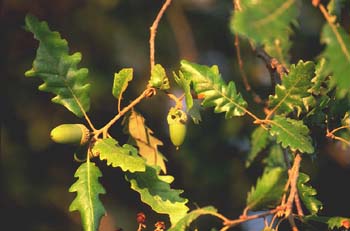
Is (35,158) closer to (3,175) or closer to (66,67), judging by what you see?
(3,175)

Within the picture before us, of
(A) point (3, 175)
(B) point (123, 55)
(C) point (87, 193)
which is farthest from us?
(B) point (123, 55)

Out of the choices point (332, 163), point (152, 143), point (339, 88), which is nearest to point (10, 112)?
point (332, 163)

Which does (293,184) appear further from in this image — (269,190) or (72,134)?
(72,134)

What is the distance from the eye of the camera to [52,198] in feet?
10.1

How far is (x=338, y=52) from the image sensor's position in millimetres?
1098

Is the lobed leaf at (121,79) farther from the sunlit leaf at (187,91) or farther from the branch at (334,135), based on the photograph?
the branch at (334,135)

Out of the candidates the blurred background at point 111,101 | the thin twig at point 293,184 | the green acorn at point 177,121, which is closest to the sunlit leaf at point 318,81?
the thin twig at point 293,184

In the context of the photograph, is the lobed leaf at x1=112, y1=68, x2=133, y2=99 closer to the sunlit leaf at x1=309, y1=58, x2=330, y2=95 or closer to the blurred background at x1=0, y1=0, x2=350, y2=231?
the sunlit leaf at x1=309, y1=58, x2=330, y2=95

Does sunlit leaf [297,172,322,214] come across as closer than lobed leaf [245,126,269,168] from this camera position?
Yes

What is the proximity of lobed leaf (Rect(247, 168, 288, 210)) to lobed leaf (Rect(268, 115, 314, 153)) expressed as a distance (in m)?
0.11

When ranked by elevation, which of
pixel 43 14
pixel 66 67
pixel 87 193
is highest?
pixel 43 14

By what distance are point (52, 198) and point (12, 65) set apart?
0.56m

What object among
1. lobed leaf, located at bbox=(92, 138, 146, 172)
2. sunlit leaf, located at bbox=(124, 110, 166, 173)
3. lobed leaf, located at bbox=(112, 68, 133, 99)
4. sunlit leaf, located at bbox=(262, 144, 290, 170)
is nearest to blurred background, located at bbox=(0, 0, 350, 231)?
sunlit leaf, located at bbox=(262, 144, 290, 170)

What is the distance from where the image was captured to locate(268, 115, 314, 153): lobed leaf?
1319 mm
